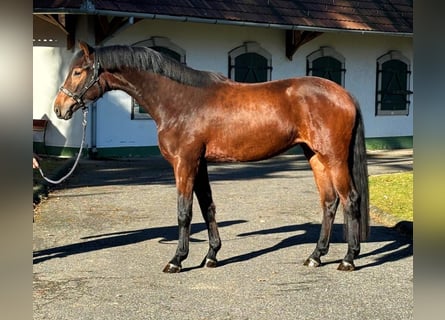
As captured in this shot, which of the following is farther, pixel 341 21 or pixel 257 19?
pixel 341 21

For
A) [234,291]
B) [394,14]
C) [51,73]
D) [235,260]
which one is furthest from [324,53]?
[234,291]

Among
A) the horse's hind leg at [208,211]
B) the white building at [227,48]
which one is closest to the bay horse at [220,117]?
the horse's hind leg at [208,211]

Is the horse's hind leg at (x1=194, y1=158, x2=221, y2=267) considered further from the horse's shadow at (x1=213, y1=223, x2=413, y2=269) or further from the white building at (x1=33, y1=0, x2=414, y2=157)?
the white building at (x1=33, y1=0, x2=414, y2=157)

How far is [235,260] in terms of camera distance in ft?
21.2

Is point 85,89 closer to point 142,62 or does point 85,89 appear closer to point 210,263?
point 142,62

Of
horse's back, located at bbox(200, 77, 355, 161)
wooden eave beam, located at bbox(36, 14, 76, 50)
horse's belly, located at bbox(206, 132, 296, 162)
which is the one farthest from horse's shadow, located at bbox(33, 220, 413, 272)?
wooden eave beam, located at bbox(36, 14, 76, 50)

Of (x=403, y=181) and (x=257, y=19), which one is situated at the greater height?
(x=257, y=19)

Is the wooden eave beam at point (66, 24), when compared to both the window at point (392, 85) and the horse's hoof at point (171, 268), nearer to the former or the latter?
the window at point (392, 85)

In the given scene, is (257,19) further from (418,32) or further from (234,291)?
(418,32)

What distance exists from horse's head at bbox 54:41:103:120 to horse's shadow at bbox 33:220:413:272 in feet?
4.88

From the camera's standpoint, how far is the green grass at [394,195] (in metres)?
9.03

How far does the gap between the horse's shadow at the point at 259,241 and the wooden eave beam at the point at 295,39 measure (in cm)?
1014

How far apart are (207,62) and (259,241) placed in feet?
33.2

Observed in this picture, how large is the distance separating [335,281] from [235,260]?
1.16 meters
